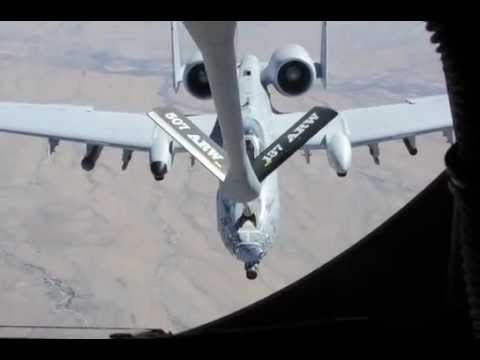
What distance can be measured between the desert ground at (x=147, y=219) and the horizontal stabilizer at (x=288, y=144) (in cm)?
1730

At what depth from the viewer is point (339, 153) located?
656 inches

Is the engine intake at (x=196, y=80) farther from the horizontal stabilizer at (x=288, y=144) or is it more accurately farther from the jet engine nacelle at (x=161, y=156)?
the horizontal stabilizer at (x=288, y=144)

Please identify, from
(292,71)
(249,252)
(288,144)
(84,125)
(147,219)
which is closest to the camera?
(288,144)

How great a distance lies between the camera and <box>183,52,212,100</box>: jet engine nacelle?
60.4ft

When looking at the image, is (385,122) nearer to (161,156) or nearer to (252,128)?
(252,128)

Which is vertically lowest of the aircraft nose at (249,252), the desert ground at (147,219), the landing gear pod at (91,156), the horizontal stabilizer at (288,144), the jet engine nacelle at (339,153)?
the desert ground at (147,219)

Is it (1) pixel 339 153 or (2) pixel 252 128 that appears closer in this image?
(2) pixel 252 128

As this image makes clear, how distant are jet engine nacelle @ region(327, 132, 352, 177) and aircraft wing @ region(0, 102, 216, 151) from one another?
2924 mm

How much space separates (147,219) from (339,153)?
35184mm

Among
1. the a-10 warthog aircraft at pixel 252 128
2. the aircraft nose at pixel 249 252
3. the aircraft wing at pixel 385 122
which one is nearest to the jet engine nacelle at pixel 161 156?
the a-10 warthog aircraft at pixel 252 128

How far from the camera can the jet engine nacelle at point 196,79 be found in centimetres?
1841

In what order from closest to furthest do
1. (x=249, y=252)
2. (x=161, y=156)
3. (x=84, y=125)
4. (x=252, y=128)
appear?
(x=249, y=252) < (x=252, y=128) < (x=161, y=156) < (x=84, y=125)

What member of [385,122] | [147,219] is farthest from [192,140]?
[147,219]

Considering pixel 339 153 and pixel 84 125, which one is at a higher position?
pixel 84 125
